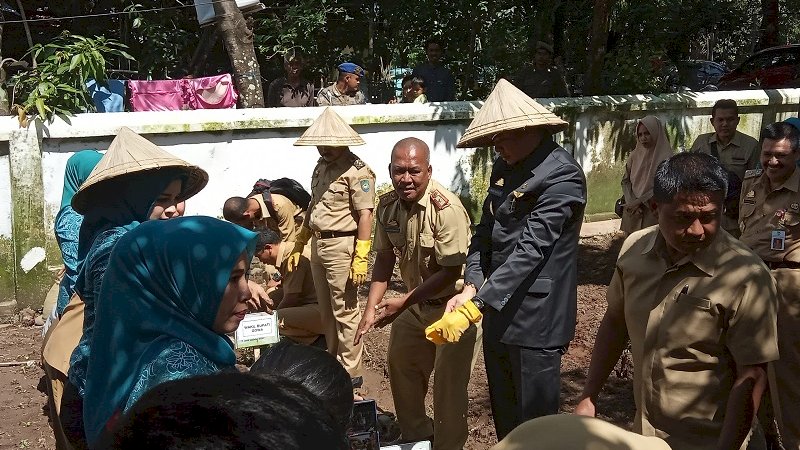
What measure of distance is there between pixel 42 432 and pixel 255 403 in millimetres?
4773

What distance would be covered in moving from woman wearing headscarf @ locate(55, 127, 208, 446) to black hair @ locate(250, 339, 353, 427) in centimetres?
147

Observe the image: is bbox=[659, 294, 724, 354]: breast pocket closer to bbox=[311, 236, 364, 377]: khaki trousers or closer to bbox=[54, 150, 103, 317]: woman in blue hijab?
bbox=[54, 150, 103, 317]: woman in blue hijab

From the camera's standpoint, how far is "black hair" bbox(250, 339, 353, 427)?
142 cm

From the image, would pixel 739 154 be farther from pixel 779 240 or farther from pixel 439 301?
pixel 439 301

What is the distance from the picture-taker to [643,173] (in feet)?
21.1

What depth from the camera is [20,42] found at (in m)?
12.3

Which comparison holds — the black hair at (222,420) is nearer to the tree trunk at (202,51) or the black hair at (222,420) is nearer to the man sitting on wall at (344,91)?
the man sitting on wall at (344,91)

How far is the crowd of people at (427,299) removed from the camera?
5.17ft

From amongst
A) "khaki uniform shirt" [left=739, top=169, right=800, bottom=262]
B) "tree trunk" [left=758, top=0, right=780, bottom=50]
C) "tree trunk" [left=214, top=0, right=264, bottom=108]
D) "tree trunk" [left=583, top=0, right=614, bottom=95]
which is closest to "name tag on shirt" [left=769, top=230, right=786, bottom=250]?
"khaki uniform shirt" [left=739, top=169, right=800, bottom=262]

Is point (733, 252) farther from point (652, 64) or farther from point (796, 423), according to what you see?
point (652, 64)

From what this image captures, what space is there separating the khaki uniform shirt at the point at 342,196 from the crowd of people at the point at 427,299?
0.05 feet

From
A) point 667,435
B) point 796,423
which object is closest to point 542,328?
point 667,435

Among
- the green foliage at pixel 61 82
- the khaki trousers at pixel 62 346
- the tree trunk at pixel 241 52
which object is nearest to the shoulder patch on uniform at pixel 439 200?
the khaki trousers at pixel 62 346

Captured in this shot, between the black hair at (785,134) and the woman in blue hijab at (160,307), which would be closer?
the woman in blue hijab at (160,307)
